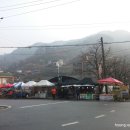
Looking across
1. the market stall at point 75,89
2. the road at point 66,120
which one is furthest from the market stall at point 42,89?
the road at point 66,120

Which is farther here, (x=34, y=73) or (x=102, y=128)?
(x=34, y=73)

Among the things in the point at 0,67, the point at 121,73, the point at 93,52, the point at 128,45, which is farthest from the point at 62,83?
the point at 0,67

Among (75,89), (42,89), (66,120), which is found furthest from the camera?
(42,89)

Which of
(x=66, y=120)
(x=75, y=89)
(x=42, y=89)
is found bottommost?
(x=66, y=120)

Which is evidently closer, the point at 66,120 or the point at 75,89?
the point at 66,120

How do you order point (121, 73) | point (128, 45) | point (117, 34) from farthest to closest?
point (117, 34) → point (128, 45) → point (121, 73)

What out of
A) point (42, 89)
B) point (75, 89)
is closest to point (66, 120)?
point (75, 89)

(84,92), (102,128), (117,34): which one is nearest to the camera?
(102,128)

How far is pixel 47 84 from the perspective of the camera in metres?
53.0

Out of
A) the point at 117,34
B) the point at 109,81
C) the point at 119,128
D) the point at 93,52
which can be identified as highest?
the point at 117,34

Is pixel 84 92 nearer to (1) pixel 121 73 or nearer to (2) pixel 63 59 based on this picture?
(1) pixel 121 73

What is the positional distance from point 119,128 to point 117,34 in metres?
121

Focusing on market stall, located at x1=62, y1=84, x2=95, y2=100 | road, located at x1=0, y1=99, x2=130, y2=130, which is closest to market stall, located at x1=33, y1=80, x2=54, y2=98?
market stall, located at x1=62, y1=84, x2=95, y2=100

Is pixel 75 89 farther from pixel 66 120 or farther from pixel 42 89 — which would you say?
pixel 66 120
